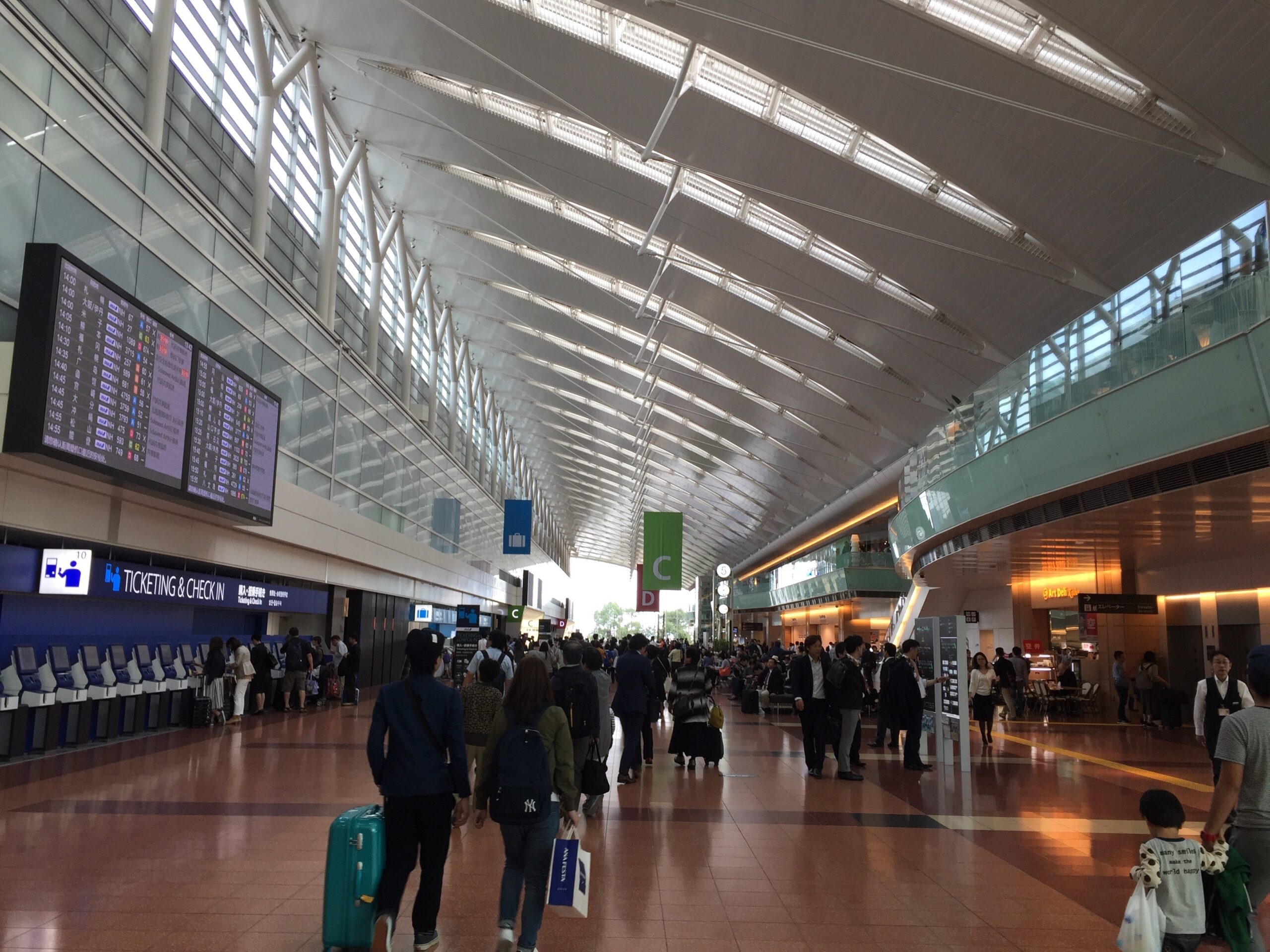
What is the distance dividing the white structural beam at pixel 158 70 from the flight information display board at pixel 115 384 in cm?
327

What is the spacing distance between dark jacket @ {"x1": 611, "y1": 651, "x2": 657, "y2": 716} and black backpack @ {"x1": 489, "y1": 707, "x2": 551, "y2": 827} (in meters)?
5.59

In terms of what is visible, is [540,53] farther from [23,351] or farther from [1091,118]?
[23,351]

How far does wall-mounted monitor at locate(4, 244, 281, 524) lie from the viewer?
9.19 meters

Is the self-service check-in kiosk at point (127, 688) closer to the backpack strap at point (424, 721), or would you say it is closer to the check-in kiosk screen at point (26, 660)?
the check-in kiosk screen at point (26, 660)

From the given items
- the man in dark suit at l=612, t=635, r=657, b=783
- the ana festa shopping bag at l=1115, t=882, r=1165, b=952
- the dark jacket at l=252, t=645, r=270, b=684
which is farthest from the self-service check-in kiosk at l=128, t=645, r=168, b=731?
the ana festa shopping bag at l=1115, t=882, r=1165, b=952

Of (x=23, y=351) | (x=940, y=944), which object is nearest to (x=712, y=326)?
(x=23, y=351)

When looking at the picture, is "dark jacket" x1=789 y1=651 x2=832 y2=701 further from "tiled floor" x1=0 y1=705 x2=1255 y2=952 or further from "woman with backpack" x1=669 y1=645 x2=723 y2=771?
"woman with backpack" x1=669 y1=645 x2=723 y2=771

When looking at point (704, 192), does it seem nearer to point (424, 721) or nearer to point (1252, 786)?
point (424, 721)

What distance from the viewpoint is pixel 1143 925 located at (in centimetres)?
360

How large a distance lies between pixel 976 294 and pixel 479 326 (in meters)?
23.2

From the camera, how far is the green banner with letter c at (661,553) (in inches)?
894

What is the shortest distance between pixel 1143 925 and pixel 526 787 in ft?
8.46

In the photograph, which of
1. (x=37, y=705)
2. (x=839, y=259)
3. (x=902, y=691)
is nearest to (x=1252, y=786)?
(x=902, y=691)

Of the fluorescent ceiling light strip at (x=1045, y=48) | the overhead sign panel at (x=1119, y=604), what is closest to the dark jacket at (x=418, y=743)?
the fluorescent ceiling light strip at (x=1045, y=48)
